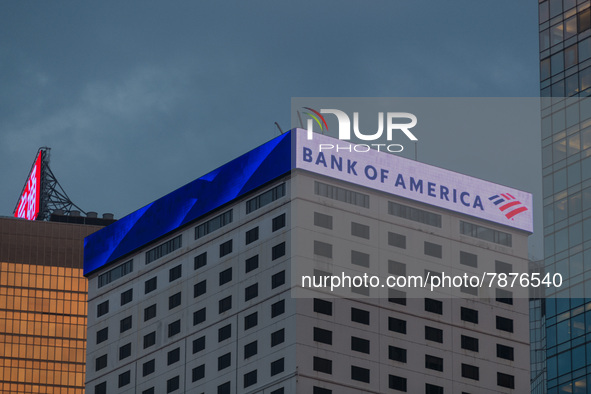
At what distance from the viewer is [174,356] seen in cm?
16388

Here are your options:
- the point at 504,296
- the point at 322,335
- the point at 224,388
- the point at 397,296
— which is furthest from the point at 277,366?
the point at 504,296

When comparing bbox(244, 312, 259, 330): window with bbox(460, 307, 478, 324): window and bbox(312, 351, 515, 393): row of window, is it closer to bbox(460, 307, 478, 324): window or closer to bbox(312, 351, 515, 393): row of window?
bbox(312, 351, 515, 393): row of window

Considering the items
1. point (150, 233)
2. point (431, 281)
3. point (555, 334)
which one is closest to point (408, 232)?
point (431, 281)

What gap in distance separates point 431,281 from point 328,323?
14.9 metres

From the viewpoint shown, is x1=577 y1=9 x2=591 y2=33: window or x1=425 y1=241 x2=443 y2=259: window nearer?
x1=577 y1=9 x2=591 y2=33: window

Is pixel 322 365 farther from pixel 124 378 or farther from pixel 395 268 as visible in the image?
pixel 124 378

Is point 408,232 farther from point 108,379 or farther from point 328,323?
point 108,379

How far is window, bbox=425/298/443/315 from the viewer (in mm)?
161875

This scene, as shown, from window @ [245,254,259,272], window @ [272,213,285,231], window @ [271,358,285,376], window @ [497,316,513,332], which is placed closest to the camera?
window @ [271,358,285,376]

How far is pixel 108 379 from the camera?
172 meters

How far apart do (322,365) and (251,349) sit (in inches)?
306

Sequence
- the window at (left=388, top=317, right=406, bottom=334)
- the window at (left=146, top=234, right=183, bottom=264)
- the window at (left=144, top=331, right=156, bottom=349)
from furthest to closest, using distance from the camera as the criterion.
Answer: the window at (left=146, top=234, right=183, bottom=264), the window at (left=144, top=331, right=156, bottom=349), the window at (left=388, top=317, right=406, bottom=334)

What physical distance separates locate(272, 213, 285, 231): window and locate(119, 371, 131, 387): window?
2494 centimetres

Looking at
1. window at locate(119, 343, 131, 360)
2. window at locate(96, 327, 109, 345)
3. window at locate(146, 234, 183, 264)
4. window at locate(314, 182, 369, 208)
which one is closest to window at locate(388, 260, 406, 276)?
window at locate(314, 182, 369, 208)
